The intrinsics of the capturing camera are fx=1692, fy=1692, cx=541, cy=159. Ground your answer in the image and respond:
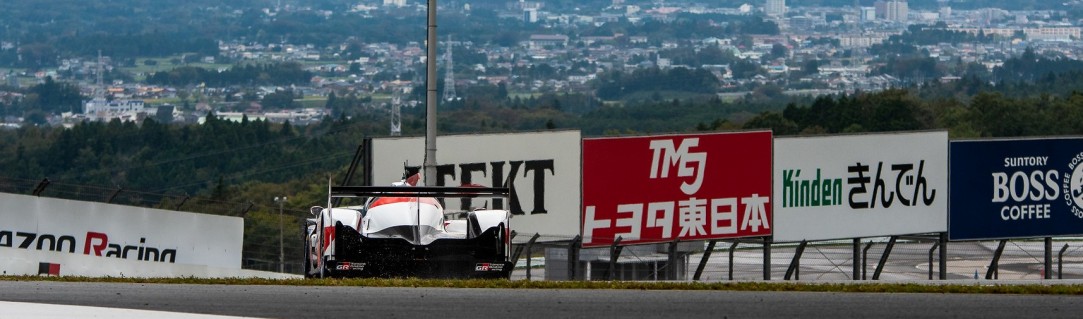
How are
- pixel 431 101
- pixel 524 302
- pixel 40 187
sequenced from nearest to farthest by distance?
pixel 524 302
pixel 431 101
pixel 40 187

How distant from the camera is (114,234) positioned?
2858 cm

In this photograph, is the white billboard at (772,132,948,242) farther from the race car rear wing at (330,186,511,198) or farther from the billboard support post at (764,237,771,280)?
the race car rear wing at (330,186,511,198)

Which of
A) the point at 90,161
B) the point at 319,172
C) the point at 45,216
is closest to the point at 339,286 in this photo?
the point at 45,216

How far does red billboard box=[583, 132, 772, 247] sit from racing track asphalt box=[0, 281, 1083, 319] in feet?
44.8

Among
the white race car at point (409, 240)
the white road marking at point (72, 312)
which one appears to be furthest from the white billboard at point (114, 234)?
the white road marking at point (72, 312)

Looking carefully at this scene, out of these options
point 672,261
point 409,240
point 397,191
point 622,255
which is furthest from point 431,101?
point 622,255

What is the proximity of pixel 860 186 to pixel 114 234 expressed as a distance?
45.6 ft

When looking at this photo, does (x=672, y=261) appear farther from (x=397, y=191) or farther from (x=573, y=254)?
(x=397, y=191)

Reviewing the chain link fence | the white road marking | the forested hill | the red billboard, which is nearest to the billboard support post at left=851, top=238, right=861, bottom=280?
the chain link fence

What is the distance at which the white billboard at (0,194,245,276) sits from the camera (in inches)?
1067

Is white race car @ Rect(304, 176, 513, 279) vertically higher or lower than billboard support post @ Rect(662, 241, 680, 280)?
higher

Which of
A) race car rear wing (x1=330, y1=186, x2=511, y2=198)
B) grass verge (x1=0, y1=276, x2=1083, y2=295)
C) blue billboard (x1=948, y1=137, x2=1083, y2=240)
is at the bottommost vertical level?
blue billboard (x1=948, y1=137, x2=1083, y2=240)

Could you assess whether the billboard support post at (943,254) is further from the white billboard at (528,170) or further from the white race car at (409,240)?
the white race car at (409,240)

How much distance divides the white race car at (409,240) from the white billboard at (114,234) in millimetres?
9185
